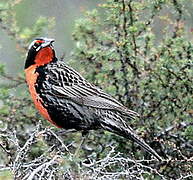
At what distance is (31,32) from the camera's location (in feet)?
25.0

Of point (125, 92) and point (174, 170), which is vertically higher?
point (125, 92)

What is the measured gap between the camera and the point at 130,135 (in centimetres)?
662

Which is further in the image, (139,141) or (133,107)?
(133,107)

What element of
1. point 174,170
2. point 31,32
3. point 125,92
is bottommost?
point 174,170

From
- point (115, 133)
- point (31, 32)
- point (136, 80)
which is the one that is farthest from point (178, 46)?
point (31, 32)

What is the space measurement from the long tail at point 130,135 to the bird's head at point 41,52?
684mm

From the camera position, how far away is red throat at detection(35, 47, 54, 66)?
6808mm

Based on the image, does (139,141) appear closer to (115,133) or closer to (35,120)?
(115,133)

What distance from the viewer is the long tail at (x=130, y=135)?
655 cm

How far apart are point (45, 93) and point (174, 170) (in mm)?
1147

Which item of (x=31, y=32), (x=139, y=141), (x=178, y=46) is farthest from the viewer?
(x=31, y=32)

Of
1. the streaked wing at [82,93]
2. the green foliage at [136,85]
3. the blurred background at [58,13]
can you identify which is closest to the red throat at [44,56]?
→ the streaked wing at [82,93]

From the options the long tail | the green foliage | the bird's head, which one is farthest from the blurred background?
the long tail

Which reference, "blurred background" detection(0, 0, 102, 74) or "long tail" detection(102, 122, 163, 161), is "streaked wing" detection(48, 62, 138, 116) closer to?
"long tail" detection(102, 122, 163, 161)
